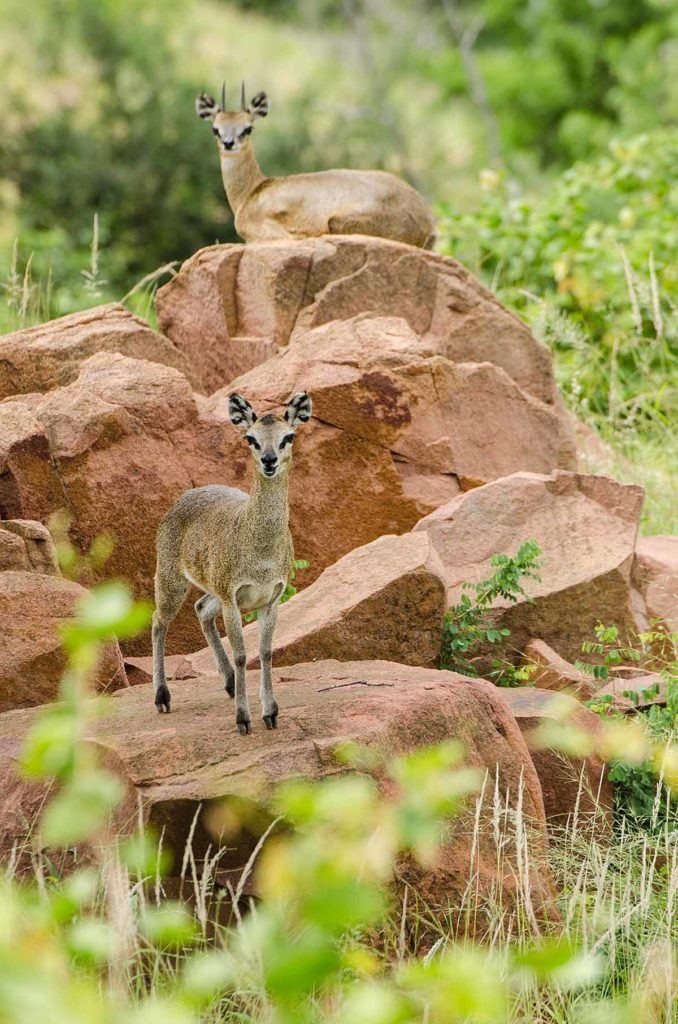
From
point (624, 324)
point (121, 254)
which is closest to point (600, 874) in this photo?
point (624, 324)

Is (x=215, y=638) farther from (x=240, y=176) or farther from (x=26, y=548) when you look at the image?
(x=240, y=176)

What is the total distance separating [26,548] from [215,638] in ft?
3.89

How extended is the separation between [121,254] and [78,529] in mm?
14676

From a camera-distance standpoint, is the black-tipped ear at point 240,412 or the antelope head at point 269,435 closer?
the antelope head at point 269,435

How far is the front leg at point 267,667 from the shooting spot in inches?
200

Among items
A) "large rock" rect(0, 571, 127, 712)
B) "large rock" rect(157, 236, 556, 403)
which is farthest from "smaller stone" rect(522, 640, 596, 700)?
"large rock" rect(157, 236, 556, 403)

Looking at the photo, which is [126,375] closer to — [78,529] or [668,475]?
[78,529]

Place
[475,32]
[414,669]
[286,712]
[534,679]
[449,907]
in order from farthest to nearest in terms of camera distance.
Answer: [475,32] < [534,679] < [414,669] < [286,712] < [449,907]

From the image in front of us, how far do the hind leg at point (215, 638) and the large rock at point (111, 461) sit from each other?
54.6 inches

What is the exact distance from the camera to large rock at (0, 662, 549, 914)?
452cm

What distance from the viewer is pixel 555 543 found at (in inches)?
297

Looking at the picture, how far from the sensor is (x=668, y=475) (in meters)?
10.7

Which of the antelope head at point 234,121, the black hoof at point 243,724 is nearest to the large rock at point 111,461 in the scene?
the black hoof at point 243,724

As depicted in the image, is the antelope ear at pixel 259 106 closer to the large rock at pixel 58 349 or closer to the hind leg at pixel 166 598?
the large rock at pixel 58 349
